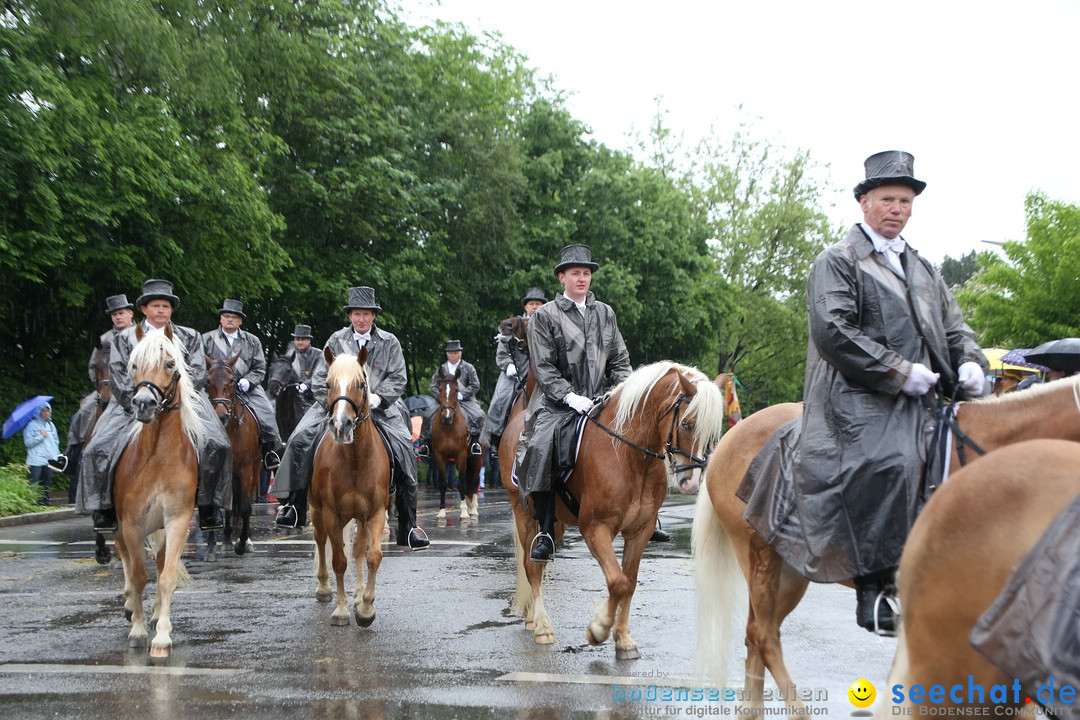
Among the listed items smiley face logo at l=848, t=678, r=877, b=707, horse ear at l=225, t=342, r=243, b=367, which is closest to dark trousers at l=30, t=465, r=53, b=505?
horse ear at l=225, t=342, r=243, b=367

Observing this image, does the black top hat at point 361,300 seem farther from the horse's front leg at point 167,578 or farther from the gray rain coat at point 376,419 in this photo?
the horse's front leg at point 167,578

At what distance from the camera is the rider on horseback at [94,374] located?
41.2 ft

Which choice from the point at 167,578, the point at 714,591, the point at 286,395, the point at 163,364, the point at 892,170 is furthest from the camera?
the point at 286,395

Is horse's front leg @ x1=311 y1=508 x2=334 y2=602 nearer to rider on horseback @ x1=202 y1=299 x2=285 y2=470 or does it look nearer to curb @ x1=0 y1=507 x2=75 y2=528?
rider on horseback @ x1=202 y1=299 x2=285 y2=470

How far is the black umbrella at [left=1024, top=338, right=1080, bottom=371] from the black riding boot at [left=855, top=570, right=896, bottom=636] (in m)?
3.81

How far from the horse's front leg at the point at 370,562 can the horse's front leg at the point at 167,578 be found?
145 centimetres

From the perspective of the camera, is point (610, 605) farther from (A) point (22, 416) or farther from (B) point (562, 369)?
(A) point (22, 416)

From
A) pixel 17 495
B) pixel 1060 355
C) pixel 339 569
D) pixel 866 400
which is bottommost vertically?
pixel 339 569

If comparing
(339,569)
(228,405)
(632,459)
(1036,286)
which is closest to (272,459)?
(228,405)

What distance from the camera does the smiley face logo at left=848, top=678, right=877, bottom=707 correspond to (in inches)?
245

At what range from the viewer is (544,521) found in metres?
8.80

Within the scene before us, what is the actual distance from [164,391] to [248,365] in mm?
Answer: 6184

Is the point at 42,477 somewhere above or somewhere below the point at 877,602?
above

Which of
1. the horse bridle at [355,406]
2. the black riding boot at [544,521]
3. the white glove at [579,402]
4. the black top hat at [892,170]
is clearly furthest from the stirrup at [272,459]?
the black top hat at [892,170]
